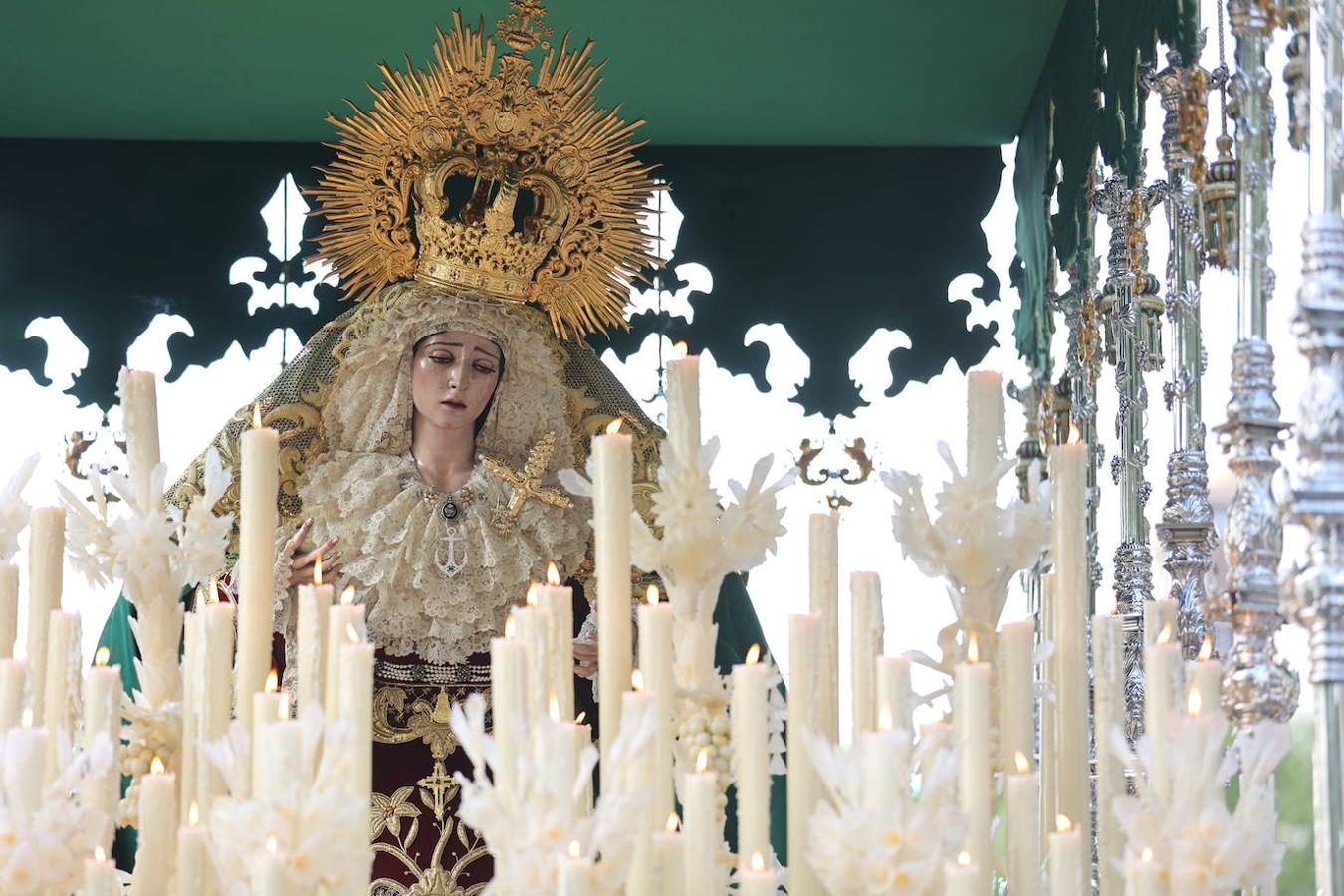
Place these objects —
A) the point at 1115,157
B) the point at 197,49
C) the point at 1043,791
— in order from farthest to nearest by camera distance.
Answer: the point at 197,49, the point at 1115,157, the point at 1043,791

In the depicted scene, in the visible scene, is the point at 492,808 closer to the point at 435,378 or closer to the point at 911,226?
the point at 435,378

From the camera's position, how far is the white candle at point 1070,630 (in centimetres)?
154

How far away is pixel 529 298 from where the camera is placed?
12.5 feet

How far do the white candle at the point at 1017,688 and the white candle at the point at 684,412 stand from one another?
0.28 metres

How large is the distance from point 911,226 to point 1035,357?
53 centimetres

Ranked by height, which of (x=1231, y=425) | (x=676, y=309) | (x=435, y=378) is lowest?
(x=1231, y=425)

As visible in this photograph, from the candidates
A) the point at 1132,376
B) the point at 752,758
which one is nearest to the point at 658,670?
the point at 752,758

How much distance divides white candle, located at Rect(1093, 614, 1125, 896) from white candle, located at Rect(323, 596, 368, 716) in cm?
58

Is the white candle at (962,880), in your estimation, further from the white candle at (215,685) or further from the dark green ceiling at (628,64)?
the dark green ceiling at (628,64)

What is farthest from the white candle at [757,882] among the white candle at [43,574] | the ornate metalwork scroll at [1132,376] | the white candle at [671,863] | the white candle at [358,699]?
the ornate metalwork scroll at [1132,376]

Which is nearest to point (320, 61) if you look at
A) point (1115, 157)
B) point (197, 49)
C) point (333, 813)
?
point (197, 49)

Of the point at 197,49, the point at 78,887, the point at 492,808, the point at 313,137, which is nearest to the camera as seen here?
the point at 492,808

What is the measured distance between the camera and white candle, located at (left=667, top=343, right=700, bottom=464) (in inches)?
60.6

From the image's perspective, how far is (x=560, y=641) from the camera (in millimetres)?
1519
